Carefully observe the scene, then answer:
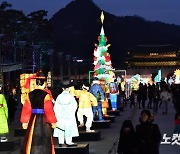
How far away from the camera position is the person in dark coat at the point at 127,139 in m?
9.45

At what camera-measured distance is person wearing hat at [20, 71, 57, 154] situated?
10.3 meters

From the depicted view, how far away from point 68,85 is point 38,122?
4.00 m

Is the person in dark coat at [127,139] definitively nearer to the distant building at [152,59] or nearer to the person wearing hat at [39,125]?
the person wearing hat at [39,125]

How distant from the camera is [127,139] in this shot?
955cm

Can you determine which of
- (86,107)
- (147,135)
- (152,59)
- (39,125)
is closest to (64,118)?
(86,107)

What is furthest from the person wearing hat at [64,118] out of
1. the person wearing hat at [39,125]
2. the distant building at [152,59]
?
the distant building at [152,59]

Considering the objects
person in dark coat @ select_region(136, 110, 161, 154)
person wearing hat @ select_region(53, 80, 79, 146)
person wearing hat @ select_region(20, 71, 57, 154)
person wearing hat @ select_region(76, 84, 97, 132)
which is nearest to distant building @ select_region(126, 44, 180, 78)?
person wearing hat @ select_region(76, 84, 97, 132)

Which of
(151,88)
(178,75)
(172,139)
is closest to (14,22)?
(178,75)

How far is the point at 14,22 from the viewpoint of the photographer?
76.4m

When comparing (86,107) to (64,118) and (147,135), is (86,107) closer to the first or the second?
(64,118)

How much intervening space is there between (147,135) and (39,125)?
2183 millimetres

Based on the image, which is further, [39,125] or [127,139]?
[39,125]

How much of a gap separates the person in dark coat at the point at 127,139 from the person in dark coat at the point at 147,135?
311 millimetres

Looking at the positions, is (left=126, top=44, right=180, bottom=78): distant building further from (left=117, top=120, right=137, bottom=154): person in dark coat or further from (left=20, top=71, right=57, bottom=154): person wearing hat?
(left=117, top=120, right=137, bottom=154): person in dark coat
